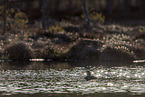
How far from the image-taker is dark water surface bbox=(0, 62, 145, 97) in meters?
15.6

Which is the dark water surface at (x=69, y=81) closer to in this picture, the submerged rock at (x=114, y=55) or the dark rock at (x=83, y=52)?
the submerged rock at (x=114, y=55)

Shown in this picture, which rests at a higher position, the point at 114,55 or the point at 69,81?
the point at 114,55

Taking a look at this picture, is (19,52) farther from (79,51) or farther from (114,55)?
(114,55)

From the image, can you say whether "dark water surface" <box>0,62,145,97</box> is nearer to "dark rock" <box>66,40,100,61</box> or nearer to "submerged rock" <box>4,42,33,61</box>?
"submerged rock" <box>4,42,33,61</box>

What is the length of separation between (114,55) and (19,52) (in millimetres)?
7391

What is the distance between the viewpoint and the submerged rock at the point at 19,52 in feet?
96.2

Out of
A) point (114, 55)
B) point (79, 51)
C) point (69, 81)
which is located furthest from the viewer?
point (79, 51)

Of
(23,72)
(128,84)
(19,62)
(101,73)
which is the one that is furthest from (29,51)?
(128,84)

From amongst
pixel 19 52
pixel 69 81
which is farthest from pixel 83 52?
pixel 69 81

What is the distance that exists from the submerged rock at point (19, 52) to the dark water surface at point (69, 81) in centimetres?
359

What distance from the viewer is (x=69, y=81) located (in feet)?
61.4

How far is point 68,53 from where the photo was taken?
98.3ft

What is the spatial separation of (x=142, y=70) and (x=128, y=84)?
509 cm

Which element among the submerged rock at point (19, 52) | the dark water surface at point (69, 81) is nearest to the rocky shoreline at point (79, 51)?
the submerged rock at point (19, 52)
